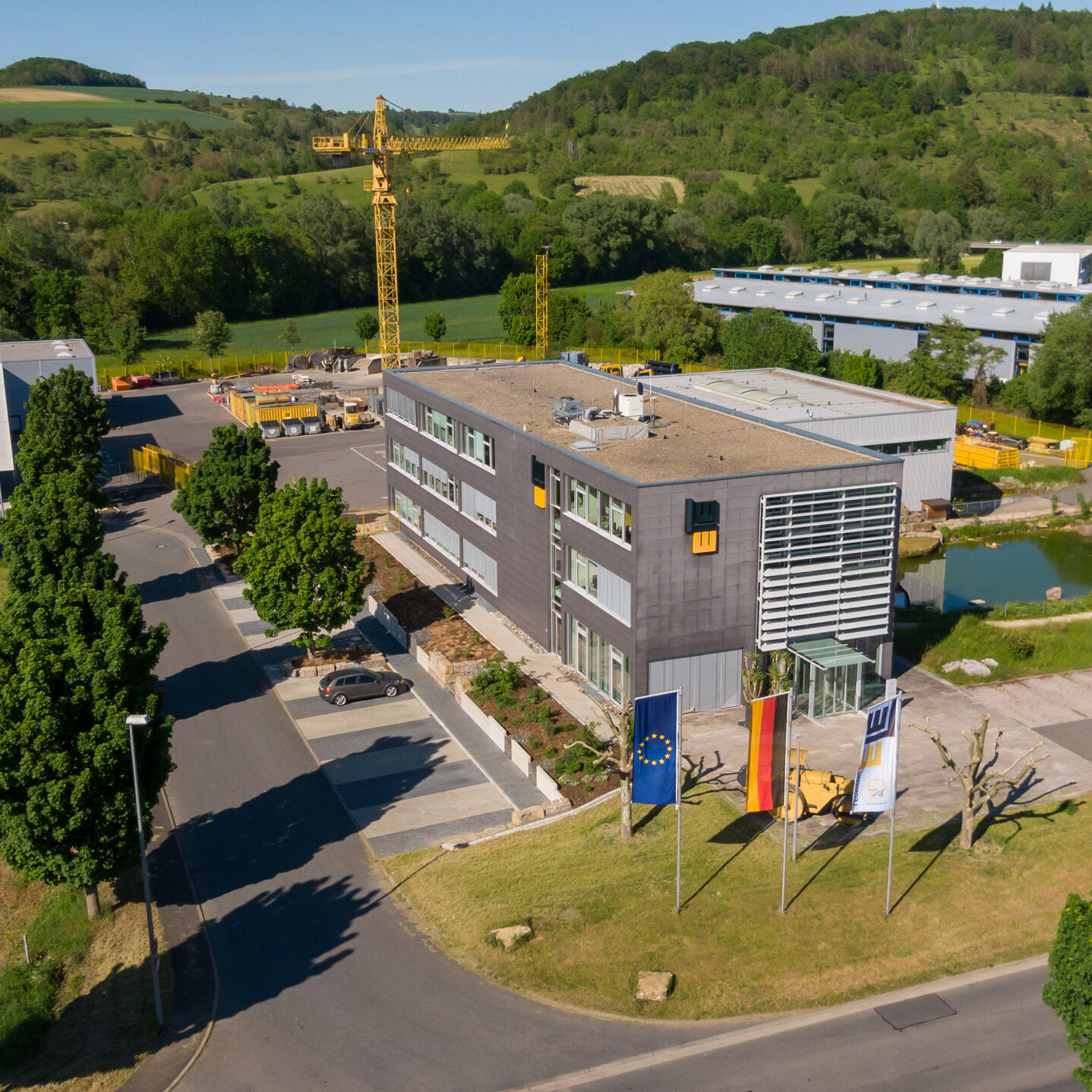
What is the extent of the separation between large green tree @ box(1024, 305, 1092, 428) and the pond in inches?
791

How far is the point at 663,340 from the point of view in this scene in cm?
10188

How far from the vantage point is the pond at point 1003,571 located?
51.6 m

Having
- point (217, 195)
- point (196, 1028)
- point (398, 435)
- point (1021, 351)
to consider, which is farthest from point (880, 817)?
point (217, 195)

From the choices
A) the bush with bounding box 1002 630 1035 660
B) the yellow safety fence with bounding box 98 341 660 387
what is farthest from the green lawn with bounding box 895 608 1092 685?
the yellow safety fence with bounding box 98 341 660 387

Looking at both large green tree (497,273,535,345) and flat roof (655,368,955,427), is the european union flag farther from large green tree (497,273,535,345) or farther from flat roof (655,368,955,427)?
large green tree (497,273,535,345)

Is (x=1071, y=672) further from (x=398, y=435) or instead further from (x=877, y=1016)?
(x=398, y=435)

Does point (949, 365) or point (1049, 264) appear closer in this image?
point (949, 365)

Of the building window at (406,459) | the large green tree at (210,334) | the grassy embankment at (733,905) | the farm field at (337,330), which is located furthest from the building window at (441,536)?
the farm field at (337,330)

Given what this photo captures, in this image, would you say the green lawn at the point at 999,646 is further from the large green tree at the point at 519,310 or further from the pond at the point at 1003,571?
the large green tree at the point at 519,310

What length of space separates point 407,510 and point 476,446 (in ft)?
38.4

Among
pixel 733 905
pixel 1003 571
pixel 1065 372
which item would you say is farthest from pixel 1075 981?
pixel 1065 372

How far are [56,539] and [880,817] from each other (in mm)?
27368

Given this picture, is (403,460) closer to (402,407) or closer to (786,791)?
(402,407)

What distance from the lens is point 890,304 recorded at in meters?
94.6
